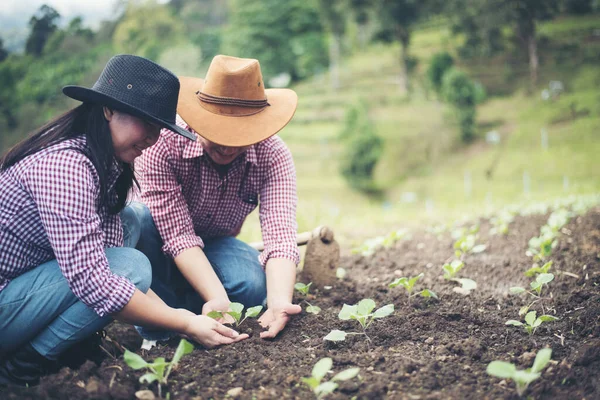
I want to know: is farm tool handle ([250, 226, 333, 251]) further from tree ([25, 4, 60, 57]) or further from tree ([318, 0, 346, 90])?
tree ([318, 0, 346, 90])

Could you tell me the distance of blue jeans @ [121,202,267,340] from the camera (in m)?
2.65

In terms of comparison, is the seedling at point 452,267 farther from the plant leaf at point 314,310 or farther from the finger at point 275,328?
the finger at point 275,328

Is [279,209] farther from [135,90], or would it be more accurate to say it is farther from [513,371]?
[513,371]

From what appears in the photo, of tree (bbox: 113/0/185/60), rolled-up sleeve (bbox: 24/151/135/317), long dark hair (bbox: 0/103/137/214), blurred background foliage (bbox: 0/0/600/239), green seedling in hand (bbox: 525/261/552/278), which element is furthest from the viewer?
tree (bbox: 113/0/185/60)

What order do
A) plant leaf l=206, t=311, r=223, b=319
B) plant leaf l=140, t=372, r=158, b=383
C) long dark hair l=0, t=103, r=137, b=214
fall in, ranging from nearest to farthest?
plant leaf l=140, t=372, r=158, b=383, long dark hair l=0, t=103, r=137, b=214, plant leaf l=206, t=311, r=223, b=319

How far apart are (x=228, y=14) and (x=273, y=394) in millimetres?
25498

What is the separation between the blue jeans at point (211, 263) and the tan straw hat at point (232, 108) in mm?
601

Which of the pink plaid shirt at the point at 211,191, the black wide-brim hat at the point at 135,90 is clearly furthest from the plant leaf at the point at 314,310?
the black wide-brim hat at the point at 135,90

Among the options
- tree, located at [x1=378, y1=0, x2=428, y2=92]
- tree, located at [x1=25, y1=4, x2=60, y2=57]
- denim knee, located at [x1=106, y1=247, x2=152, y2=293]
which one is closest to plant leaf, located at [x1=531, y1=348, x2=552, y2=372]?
denim knee, located at [x1=106, y1=247, x2=152, y2=293]

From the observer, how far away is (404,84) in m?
A: 24.0

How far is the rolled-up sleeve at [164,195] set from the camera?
252cm

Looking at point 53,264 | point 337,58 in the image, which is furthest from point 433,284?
point 337,58

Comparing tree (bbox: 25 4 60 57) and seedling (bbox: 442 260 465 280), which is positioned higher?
tree (bbox: 25 4 60 57)

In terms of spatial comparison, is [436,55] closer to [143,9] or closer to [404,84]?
[404,84]
